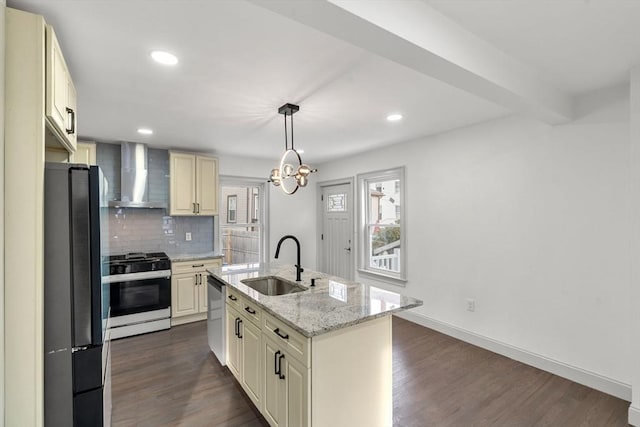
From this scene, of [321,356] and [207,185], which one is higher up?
[207,185]

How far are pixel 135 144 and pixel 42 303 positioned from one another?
3.33 meters

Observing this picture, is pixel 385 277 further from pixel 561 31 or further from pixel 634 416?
pixel 561 31

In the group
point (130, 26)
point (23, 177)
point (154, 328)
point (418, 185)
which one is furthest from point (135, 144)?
point (418, 185)

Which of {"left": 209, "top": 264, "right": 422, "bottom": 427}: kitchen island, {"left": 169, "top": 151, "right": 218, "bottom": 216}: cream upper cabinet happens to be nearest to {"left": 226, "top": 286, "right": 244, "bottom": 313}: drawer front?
{"left": 209, "top": 264, "right": 422, "bottom": 427}: kitchen island

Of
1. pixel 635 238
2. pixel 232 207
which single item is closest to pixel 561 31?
pixel 635 238

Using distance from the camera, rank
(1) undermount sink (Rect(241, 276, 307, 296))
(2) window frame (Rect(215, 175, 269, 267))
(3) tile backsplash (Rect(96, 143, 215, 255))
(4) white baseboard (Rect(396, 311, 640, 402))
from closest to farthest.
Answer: (4) white baseboard (Rect(396, 311, 640, 402)) → (1) undermount sink (Rect(241, 276, 307, 296)) → (3) tile backsplash (Rect(96, 143, 215, 255)) → (2) window frame (Rect(215, 175, 269, 267))

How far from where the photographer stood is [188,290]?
4094 mm

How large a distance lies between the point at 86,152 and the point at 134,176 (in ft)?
1.89

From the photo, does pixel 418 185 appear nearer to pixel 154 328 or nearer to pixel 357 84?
pixel 357 84

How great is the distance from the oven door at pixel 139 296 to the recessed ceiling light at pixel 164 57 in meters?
2.74

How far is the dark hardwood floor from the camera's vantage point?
2.19m

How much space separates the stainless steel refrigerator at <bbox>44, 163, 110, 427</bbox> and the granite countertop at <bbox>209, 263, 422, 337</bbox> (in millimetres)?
896

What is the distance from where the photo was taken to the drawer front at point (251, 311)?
2.11m

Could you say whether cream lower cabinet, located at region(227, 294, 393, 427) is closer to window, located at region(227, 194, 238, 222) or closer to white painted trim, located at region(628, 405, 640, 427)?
white painted trim, located at region(628, 405, 640, 427)
